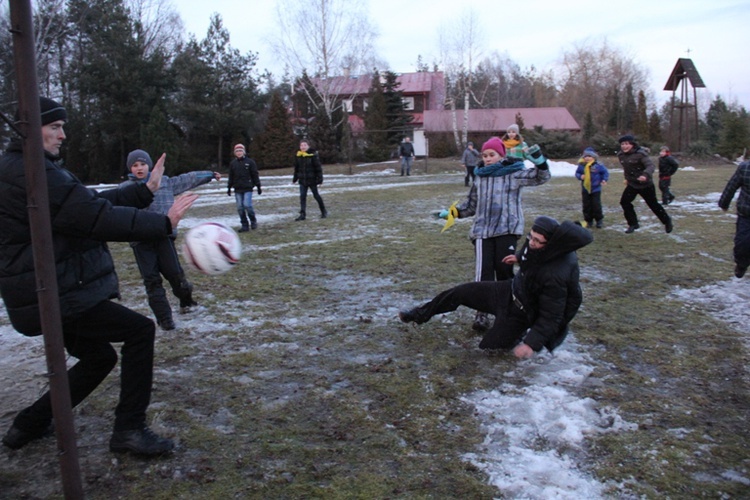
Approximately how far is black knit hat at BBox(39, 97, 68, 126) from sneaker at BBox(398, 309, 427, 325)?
323cm

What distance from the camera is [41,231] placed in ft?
8.29

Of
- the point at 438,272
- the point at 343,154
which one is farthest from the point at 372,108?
the point at 438,272

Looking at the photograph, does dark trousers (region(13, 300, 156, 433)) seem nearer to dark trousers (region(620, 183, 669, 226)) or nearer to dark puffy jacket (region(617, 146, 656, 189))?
dark puffy jacket (region(617, 146, 656, 189))

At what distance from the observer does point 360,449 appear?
137 inches

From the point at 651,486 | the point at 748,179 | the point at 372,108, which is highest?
the point at 372,108

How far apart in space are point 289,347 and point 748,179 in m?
5.34

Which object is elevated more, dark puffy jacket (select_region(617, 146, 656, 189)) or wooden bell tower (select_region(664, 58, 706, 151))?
wooden bell tower (select_region(664, 58, 706, 151))

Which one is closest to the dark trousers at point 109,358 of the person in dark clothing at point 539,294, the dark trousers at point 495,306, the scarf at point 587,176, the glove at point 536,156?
the person in dark clothing at point 539,294

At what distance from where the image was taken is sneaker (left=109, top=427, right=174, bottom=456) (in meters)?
3.34

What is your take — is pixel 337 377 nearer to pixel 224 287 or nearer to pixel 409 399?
pixel 409 399

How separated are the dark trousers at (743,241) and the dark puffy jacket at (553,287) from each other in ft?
11.1

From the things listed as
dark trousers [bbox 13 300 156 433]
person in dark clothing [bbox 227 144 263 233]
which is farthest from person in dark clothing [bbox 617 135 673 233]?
dark trousers [bbox 13 300 156 433]

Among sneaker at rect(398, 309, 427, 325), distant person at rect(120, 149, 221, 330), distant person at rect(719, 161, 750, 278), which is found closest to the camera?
sneaker at rect(398, 309, 427, 325)

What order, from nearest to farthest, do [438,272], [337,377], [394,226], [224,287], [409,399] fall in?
1. [409,399]
2. [337,377]
3. [224,287]
4. [438,272]
5. [394,226]
